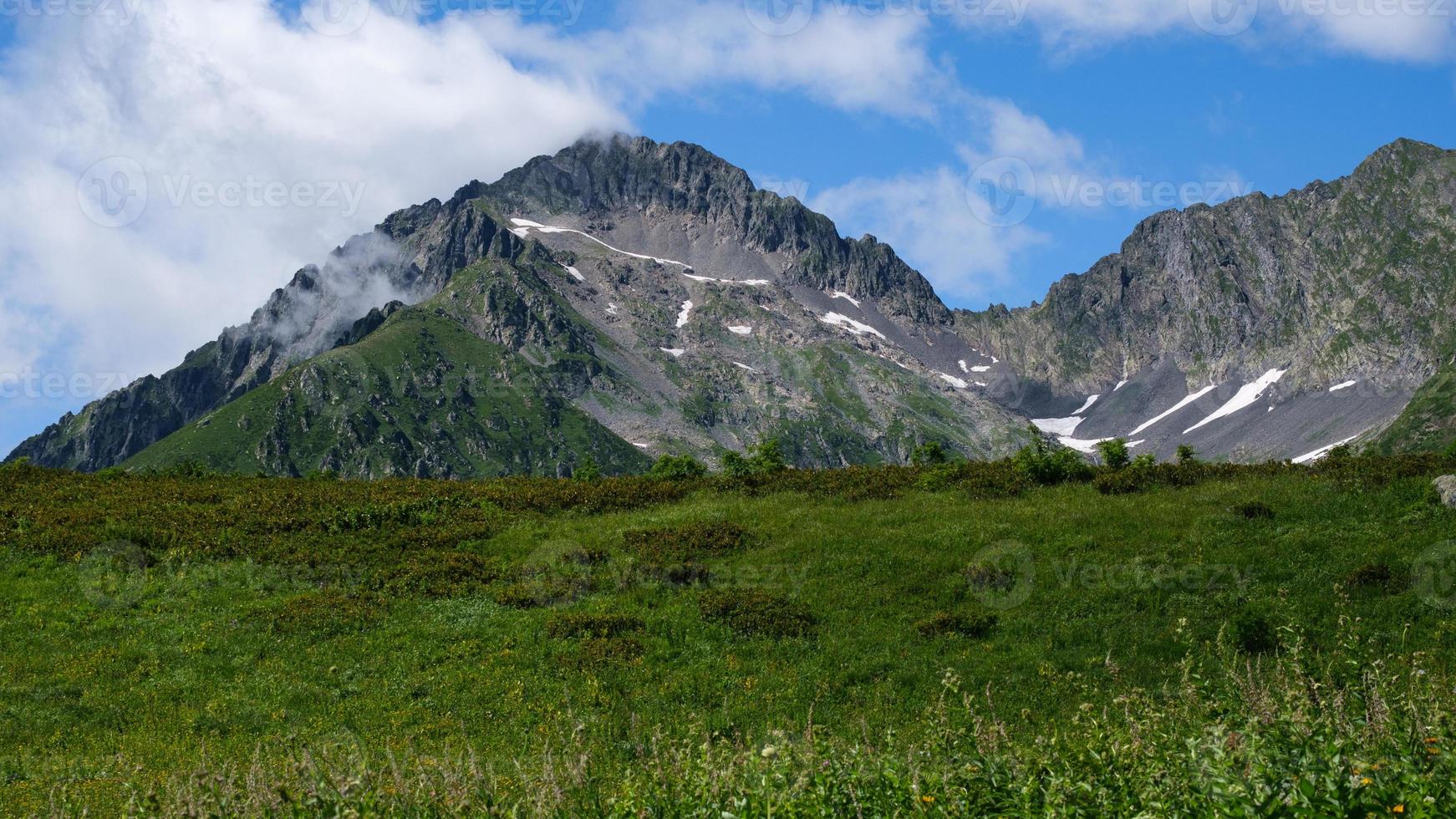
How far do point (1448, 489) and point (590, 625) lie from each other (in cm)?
2398

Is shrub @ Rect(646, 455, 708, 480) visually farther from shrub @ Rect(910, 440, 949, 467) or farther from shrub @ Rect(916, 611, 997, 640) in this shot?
shrub @ Rect(916, 611, 997, 640)

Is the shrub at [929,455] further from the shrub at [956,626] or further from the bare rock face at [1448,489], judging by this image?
the shrub at [956,626]

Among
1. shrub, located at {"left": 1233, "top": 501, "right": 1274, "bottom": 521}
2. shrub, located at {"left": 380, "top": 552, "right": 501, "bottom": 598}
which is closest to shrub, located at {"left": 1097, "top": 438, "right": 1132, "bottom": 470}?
shrub, located at {"left": 1233, "top": 501, "right": 1274, "bottom": 521}

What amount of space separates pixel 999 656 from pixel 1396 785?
1526cm

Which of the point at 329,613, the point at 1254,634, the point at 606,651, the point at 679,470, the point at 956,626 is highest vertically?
the point at 679,470

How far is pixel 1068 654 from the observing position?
74.1 feet

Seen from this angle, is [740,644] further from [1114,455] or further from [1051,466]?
[1114,455]

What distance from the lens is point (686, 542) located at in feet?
100

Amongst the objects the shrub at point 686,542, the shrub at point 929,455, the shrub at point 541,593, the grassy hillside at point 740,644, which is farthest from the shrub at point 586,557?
the shrub at point 929,455

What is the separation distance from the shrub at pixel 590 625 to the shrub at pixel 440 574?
3.83 metres

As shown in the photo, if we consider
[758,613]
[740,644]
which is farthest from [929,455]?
[740,644]

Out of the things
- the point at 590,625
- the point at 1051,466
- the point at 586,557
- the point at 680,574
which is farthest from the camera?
the point at 1051,466

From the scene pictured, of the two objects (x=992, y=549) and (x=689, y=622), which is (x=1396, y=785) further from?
(x=992, y=549)

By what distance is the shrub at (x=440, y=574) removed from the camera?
→ 27.1 metres
